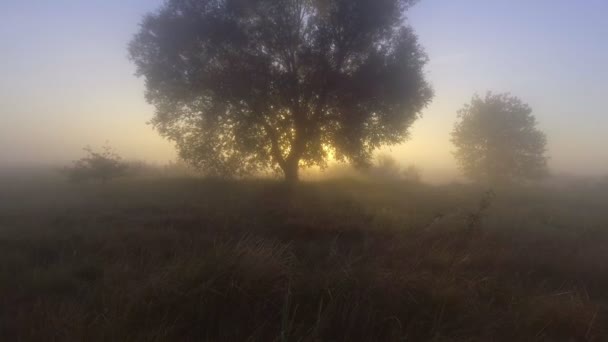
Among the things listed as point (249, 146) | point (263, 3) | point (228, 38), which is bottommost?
point (249, 146)

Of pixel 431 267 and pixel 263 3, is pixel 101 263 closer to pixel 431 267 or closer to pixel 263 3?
pixel 431 267

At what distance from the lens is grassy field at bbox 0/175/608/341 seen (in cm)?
321

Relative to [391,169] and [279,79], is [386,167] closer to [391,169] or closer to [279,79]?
[391,169]

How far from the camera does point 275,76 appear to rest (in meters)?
13.0

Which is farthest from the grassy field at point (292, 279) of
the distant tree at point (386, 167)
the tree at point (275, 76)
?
the distant tree at point (386, 167)

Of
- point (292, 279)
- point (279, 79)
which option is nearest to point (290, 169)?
point (279, 79)

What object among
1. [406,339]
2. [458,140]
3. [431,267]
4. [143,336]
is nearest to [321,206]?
[431,267]

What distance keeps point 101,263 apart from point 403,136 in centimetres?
1320

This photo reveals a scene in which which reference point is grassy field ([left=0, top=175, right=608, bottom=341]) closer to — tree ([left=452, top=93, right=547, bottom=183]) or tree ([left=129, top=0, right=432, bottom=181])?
tree ([left=129, top=0, right=432, bottom=181])

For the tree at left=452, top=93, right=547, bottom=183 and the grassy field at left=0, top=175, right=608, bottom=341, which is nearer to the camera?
the grassy field at left=0, top=175, right=608, bottom=341

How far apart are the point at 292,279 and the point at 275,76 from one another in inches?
410

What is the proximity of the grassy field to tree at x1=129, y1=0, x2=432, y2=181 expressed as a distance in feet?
18.5

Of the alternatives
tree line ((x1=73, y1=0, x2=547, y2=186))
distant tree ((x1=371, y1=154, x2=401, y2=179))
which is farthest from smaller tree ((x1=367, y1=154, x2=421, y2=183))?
tree line ((x1=73, y1=0, x2=547, y2=186))

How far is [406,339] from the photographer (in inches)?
126
